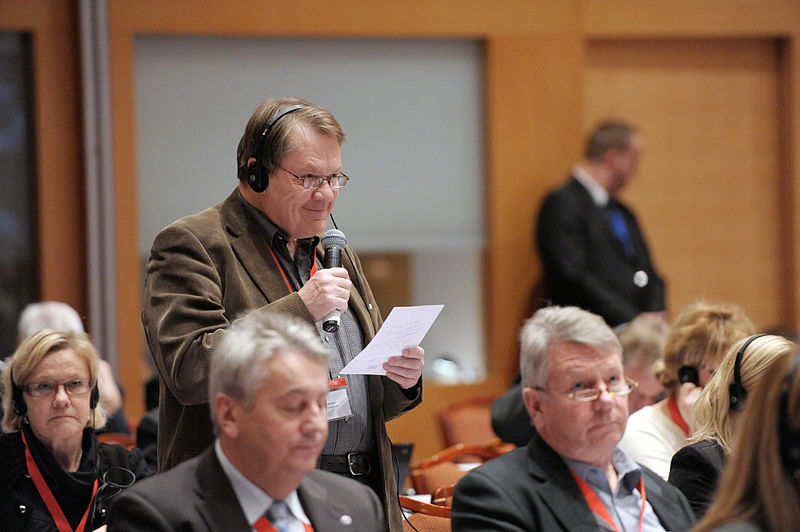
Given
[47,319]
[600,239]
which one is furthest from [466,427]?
[47,319]

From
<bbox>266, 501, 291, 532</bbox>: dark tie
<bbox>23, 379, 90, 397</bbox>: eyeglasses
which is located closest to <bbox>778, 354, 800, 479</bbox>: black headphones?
<bbox>266, 501, 291, 532</bbox>: dark tie

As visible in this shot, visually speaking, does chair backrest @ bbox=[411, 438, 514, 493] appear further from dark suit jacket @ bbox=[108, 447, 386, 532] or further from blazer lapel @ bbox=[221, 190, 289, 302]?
dark suit jacket @ bbox=[108, 447, 386, 532]

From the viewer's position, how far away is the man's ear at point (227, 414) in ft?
6.67

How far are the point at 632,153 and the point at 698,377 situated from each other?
3583mm

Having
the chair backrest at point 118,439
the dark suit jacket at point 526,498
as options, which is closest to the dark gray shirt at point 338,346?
the dark suit jacket at point 526,498

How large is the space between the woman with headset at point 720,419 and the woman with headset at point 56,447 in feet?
5.40

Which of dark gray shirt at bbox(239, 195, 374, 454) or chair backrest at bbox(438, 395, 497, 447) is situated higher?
dark gray shirt at bbox(239, 195, 374, 454)

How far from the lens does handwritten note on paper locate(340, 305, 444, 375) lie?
2.48m

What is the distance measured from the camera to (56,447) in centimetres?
331

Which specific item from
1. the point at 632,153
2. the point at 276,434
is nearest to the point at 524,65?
the point at 632,153

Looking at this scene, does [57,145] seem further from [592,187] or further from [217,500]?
[217,500]

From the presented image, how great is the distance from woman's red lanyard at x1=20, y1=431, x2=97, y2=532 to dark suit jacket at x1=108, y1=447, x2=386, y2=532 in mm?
1128

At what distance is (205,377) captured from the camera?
2404 millimetres

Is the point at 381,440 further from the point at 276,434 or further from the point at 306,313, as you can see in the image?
the point at 276,434
